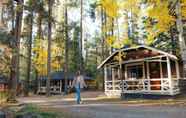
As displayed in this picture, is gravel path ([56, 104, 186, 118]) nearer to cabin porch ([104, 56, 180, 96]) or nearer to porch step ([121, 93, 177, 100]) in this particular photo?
porch step ([121, 93, 177, 100])

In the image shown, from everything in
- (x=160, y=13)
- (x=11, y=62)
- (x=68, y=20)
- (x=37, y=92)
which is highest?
(x=68, y=20)

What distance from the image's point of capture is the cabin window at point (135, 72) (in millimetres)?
21663

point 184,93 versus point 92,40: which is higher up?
point 92,40

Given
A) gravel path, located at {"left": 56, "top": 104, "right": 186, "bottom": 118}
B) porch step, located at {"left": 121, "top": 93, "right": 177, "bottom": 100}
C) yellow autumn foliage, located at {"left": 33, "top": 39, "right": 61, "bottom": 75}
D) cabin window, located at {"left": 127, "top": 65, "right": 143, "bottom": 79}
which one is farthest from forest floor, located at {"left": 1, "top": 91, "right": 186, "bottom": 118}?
yellow autumn foliage, located at {"left": 33, "top": 39, "right": 61, "bottom": 75}

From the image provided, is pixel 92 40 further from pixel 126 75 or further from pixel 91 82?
pixel 126 75

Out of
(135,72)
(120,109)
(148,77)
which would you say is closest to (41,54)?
(135,72)

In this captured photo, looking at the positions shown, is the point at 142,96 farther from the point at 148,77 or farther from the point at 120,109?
the point at 120,109

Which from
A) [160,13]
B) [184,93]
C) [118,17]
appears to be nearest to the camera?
[160,13]

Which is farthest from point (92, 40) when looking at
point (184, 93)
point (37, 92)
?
point (184, 93)

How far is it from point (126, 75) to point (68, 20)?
18168mm

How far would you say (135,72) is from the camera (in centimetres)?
2208

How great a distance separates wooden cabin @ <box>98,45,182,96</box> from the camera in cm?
1819

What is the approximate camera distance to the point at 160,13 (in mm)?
13969

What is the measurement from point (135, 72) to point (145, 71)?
1129mm
